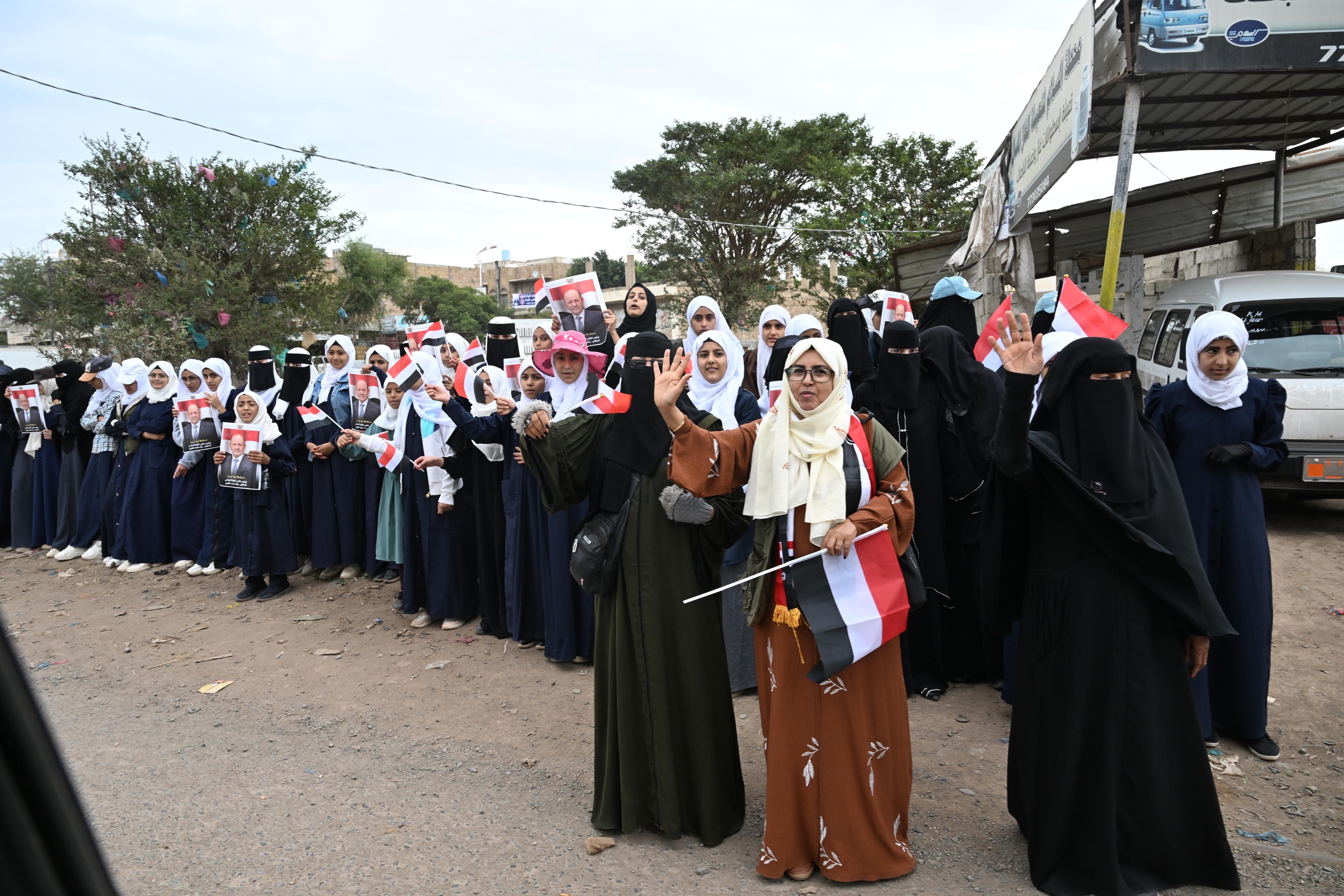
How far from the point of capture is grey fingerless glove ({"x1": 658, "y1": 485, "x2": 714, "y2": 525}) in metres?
3.21

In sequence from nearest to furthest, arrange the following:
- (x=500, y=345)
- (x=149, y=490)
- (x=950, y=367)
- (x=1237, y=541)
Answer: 1. (x=1237, y=541)
2. (x=950, y=367)
3. (x=500, y=345)
4. (x=149, y=490)

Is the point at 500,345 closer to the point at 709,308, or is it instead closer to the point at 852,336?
the point at 709,308

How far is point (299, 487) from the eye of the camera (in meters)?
7.77

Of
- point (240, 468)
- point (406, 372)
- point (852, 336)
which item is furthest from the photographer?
point (240, 468)

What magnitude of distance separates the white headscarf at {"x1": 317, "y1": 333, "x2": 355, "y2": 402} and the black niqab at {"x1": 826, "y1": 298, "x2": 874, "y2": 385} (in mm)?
4604

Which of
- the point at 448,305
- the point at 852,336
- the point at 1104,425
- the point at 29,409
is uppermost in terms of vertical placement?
the point at 448,305

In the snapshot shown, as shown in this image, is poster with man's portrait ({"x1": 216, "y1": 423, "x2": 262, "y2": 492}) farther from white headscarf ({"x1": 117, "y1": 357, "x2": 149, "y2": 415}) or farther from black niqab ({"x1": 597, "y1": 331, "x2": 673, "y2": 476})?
black niqab ({"x1": 597, "y1": 331, "x2": 673, "y2": 476})

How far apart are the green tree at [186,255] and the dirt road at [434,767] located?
10420 mm

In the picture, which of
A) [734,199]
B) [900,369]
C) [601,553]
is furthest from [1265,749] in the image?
[734,199]

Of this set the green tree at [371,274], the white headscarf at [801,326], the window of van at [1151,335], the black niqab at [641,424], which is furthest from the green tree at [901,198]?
the green tree at [371,274]

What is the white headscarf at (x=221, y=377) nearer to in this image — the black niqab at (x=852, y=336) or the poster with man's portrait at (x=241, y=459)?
the poster with man's portrait at (x=241, y=459)

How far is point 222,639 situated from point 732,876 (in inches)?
187

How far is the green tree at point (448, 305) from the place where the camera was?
50062 mm

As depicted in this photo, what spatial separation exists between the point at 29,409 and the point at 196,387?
10.1 ft
